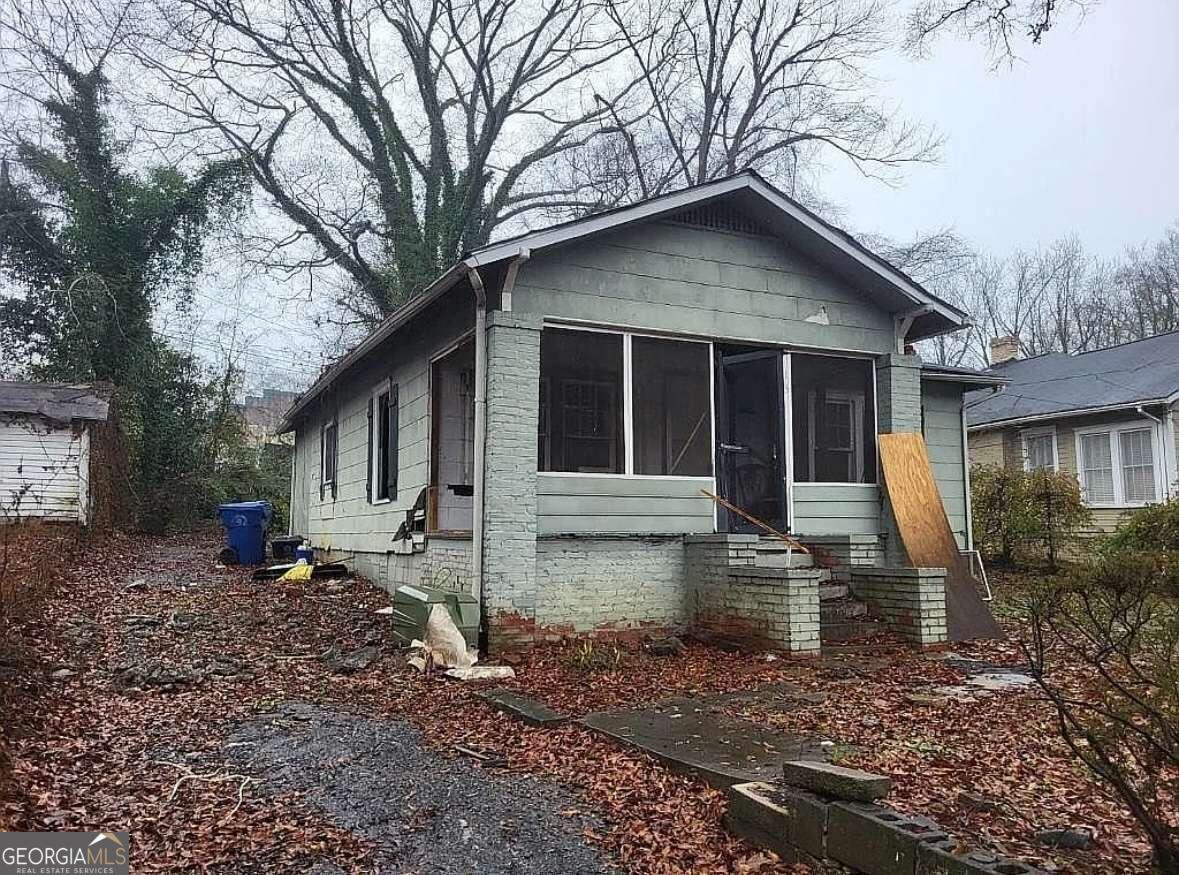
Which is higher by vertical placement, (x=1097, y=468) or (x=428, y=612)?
(x=1097, y=468)

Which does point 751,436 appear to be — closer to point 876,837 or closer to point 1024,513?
point 1024,513

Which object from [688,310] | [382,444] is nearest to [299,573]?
[382,444]

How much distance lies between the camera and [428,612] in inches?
301

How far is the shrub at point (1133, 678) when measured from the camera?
8.79 feet

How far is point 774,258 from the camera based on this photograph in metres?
9.53

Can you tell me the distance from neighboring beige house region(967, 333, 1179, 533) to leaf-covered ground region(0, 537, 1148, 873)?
33.3 feet

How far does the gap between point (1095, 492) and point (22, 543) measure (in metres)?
18.4

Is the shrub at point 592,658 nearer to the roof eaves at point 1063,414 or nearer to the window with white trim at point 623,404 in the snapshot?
the window with white trim at point 623,404

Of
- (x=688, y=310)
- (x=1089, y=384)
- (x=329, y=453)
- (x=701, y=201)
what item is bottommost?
(x=329, y=453)

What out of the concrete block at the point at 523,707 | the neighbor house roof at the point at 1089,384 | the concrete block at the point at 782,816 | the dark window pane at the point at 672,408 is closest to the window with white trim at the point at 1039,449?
the neighbor house roof at the point at 1089,384

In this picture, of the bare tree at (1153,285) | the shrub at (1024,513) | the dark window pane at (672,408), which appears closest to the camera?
the dark window pane at (672,408)

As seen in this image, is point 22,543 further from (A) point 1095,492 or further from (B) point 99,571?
(A) point 1095,492

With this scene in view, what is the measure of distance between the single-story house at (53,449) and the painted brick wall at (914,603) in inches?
639

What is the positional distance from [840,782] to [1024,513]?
1295 centimetres
